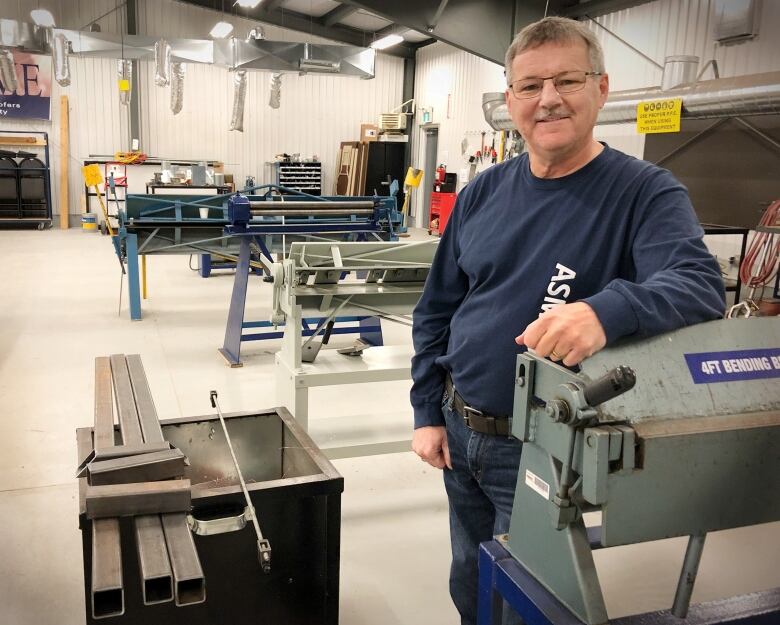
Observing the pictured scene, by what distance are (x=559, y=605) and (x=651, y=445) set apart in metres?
0.27

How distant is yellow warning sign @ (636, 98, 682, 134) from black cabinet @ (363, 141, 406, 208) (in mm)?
6807

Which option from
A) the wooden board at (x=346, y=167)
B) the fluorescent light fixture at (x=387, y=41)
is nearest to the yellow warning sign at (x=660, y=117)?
the fluorescent light fixture at (x=387, y=41)

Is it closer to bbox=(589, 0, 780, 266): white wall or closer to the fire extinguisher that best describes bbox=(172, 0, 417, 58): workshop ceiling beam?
the fire extinguisher

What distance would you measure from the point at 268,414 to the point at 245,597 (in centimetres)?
49

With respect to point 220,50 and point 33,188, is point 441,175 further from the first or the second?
point 33,188

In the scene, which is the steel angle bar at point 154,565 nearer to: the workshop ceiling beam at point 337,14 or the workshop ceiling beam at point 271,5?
the workshop ceiling beam at point 337,14

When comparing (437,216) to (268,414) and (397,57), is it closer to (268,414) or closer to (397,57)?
(397,57)

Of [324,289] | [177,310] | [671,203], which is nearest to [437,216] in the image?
[177,310]

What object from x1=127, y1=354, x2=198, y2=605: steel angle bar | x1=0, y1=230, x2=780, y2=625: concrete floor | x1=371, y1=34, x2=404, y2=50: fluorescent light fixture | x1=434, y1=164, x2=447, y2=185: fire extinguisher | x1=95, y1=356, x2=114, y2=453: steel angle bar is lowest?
x1=0, y1=230, x2=780, y2=625: concrete floor

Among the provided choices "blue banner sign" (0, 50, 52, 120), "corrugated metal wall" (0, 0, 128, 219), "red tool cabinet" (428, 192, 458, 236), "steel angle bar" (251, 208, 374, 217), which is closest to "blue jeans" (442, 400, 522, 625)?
"steel angle bar" (251, 208, 374, 217)

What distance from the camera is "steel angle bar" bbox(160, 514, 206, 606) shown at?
2.87 ft

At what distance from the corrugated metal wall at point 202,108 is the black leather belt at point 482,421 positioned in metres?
10.9

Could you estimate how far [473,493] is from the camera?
1.34 m

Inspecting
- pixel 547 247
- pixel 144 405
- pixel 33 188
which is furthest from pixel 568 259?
pixel 33 188
